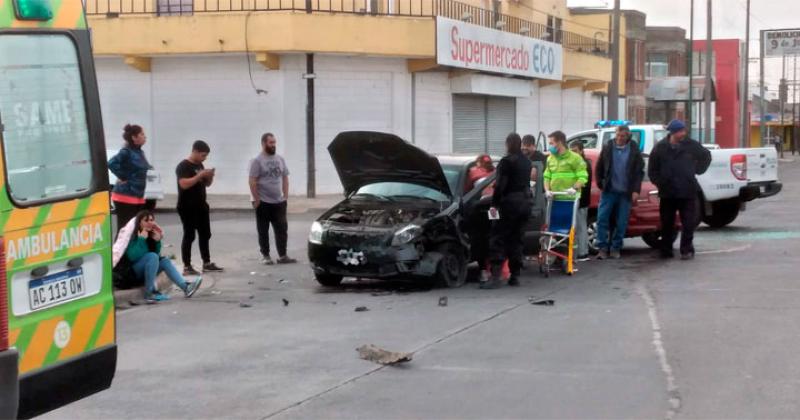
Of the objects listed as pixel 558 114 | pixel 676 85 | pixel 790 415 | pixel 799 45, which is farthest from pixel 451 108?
pixel 799 45

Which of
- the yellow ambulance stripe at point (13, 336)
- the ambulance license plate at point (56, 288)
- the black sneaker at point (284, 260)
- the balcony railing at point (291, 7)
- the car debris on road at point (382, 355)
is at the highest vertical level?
the balcony railing at point (291, 7)

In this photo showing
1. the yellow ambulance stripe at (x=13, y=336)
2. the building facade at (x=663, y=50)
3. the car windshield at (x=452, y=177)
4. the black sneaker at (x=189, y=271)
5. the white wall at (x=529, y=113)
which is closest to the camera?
the yellow ambulance stripe at (x=13, y=336)

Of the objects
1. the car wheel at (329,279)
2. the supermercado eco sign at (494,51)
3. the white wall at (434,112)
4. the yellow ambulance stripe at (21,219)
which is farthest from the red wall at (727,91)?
the yellow ambulance stripe at (21,219)

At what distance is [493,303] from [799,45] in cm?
5484

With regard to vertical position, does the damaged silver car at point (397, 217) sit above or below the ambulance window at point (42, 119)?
below

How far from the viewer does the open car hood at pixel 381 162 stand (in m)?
12.9

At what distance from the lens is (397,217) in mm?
12664

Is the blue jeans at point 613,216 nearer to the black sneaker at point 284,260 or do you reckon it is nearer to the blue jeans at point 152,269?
the black sneaker at point 284,260

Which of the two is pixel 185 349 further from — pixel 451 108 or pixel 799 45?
pixel 799 45

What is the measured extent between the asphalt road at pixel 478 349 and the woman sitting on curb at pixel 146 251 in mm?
333

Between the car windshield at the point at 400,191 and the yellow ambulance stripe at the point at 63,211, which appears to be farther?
the car windshield at the point at 400,191

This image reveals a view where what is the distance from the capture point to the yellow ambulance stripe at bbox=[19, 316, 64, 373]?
210 inches

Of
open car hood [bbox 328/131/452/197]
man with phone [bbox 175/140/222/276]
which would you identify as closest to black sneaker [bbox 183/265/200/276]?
man with phone [bbox 175/140/222/276]

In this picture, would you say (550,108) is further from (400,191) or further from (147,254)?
(147,254)
